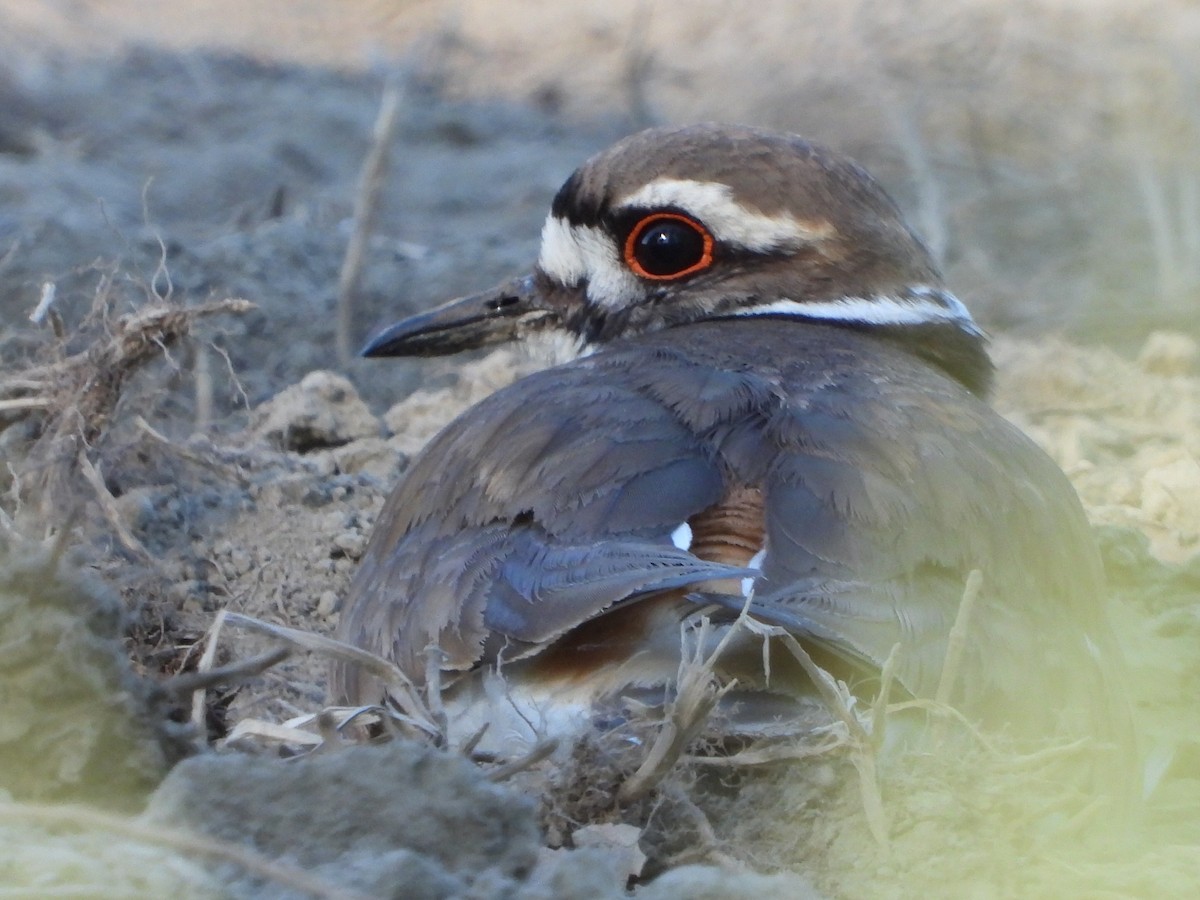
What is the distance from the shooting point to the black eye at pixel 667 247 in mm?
4504

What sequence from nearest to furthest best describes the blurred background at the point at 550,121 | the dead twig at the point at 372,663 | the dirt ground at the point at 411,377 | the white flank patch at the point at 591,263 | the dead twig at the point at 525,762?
1. the dirt ground at the point at 411,377
2. the dead twig at the point at 525,762
3. the dead twig at the point at 372,663
4. the white flank patch at the point at 591,263
5. the blurred background at the point at 550,121

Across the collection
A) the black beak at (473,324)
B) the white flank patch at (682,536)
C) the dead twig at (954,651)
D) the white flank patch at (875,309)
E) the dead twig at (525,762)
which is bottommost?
the dead twig at (525,762)

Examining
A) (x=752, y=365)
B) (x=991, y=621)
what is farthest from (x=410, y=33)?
(x=991, y=621)

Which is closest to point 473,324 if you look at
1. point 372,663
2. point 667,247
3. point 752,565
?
point 667,247

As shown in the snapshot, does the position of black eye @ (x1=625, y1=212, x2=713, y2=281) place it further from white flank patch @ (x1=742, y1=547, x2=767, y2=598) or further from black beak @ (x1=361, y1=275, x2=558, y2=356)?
white flank patch @ (x1=742, y1=547, x2=767, y2=598)

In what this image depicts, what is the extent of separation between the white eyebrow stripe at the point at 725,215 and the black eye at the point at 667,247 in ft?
0.10

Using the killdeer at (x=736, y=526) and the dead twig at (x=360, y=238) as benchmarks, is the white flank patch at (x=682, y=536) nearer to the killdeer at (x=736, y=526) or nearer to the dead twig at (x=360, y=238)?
the killdeer at (x=736, y=526)

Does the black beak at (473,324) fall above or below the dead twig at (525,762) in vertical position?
above

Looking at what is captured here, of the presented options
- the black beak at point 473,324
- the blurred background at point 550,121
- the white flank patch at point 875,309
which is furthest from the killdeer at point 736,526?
the blurred background at point 550,121

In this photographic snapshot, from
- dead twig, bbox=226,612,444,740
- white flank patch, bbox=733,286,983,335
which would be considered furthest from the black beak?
dead twig, bbox=226,612,444,740

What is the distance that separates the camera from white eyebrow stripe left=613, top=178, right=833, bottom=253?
176 inches

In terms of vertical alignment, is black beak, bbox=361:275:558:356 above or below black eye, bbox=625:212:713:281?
below

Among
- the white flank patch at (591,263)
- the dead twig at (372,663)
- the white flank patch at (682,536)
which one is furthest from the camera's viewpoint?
the white flank patch at (591,263)

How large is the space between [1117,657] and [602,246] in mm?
1606
